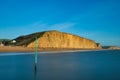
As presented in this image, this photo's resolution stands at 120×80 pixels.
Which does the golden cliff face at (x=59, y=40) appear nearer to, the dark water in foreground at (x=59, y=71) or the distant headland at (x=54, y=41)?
the distant headland at (x=54, y=41)

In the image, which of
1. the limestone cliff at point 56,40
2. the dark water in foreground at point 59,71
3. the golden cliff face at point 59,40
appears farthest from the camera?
the golden cliff face at point 59,40

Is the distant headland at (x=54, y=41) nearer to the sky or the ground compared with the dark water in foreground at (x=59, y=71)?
nearer to the sky

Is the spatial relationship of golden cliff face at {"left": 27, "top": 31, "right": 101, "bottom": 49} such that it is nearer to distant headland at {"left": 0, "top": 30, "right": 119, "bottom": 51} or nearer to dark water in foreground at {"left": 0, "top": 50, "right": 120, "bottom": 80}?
distant headland at {"left": 0, "top": 30, "right": 119, "bottom": 51}

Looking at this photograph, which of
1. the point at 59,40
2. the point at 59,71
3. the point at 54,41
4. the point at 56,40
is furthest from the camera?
the point at 59,40

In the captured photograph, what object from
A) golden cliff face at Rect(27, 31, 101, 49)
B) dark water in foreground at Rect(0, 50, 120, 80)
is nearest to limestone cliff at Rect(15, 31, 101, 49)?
golden cliff face at Rect(27, 31, 101, 49)

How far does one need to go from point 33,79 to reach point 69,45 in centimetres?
12616

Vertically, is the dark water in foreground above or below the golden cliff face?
below

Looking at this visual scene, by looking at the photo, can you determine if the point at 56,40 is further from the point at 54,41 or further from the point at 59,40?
the point at 59,40

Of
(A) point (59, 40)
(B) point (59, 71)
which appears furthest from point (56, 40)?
(B) point (59, 71)

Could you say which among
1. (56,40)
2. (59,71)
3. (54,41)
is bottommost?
(59,71)

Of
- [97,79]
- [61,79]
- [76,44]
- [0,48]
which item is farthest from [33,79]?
[76,44]

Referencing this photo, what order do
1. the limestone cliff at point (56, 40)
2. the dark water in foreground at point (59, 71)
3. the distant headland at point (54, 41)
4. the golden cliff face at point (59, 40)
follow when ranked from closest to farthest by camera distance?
the dark water in foreground at point (59, 71), the distant headland at point (54, 41), the limestone cliff at point (56, 40), the golden cliff face at point (59, 40)

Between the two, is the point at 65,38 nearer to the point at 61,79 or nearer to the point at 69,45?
the point at 69,45

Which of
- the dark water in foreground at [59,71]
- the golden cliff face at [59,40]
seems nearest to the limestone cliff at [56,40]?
the golden cliff face at [59,40]
